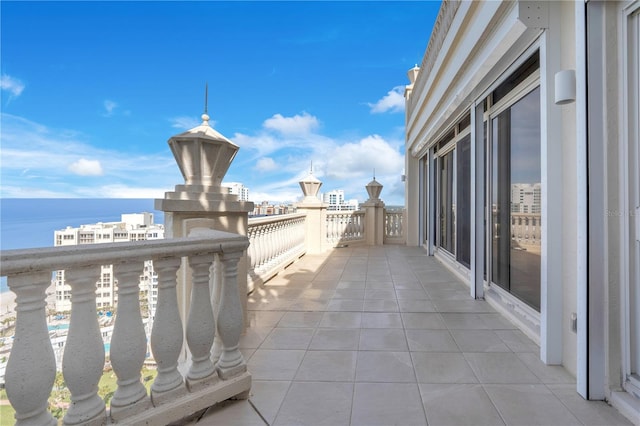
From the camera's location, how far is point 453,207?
505cm

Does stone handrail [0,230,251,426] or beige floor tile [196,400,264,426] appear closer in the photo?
stone handrail [0,230,251,426]

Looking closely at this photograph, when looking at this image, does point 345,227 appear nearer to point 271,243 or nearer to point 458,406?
point 271,243

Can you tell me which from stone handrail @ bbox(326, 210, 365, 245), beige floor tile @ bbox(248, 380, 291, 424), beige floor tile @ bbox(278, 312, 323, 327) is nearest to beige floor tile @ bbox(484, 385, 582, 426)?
beige floor tile @ bbox(248, 380, 291, 424)

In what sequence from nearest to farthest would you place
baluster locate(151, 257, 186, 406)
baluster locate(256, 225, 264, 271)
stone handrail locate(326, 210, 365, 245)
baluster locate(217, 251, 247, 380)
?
baluster locate(151, 257, 186, 406) → baluster locate(217, 251, 247, 380) → baluster locate(256, 225, 264, 271) → stone handrail locate(326, 210, 365, 245)

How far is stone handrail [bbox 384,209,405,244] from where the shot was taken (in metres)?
8.46

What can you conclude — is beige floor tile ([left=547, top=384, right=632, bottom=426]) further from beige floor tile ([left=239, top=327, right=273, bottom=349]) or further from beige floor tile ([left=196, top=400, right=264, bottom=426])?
beige floor tile ([left=239, top=327, right=273, bottom=349])

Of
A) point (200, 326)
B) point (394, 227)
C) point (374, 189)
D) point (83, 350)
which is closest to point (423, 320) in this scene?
point (200, 326)

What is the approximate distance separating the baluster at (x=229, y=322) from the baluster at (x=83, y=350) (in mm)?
551

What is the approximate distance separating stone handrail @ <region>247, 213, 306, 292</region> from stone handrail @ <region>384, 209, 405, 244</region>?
313 cm

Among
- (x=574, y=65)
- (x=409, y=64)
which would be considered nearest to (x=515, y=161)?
(x=574, y=65)

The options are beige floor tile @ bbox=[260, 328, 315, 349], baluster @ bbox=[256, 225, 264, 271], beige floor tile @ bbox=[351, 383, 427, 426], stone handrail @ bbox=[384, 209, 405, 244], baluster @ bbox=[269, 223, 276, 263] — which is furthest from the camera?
stone handrail @ bbox=[384, 209, 405, 244]

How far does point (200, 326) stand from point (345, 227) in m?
6.58

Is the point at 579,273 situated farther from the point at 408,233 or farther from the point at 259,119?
the point at 259,119

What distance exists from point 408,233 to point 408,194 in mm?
1065
